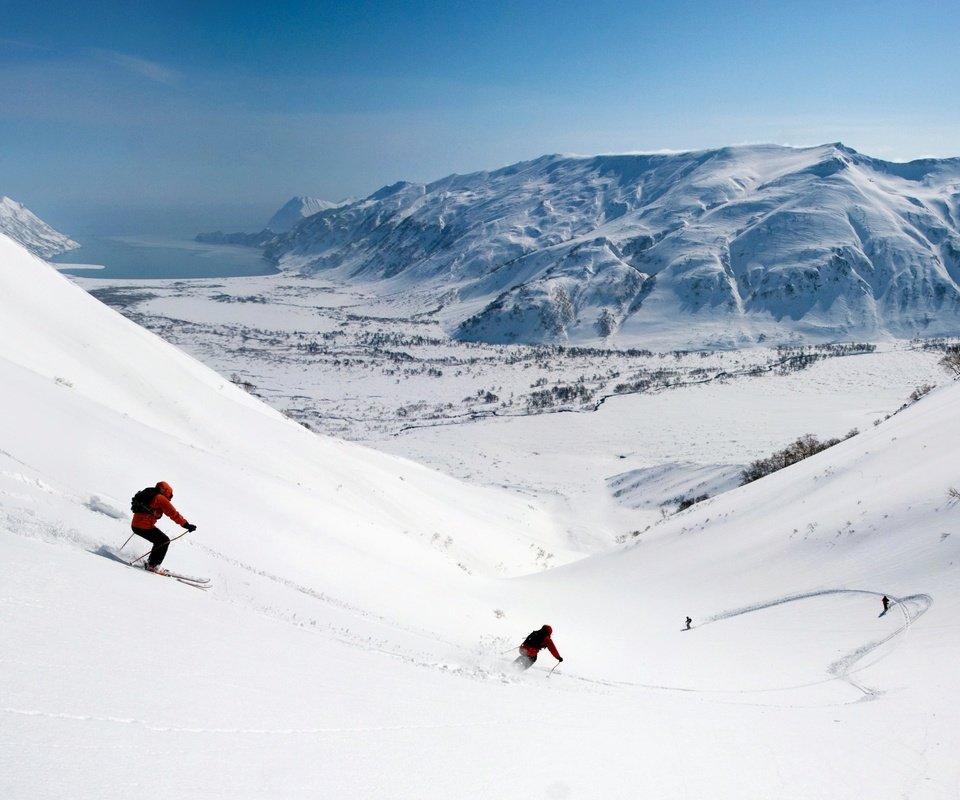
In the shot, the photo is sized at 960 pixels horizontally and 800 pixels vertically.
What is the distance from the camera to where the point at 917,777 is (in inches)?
313

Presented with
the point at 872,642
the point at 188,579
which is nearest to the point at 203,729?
the point at 188,579

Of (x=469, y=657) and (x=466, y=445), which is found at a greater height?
(x=469, y=657)

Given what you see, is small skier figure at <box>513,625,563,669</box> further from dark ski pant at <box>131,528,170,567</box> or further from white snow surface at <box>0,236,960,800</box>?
dark ski pant at <box>131,528,170,567</box>

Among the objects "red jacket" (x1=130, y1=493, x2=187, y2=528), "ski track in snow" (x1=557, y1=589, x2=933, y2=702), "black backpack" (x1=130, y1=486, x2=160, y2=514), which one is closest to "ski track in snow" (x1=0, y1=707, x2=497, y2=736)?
"red jacket" (x1=130, y1=493, x2=187, y2=528)

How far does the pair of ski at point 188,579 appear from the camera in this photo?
9.02 meters

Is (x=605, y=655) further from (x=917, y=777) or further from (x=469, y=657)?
(x=917, y=777)

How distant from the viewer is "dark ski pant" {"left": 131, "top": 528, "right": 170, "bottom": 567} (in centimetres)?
906

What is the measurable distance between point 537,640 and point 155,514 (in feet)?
22.7

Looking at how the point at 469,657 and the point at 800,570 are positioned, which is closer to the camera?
the point at 469,657

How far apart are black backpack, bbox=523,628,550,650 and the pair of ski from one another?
5706mm

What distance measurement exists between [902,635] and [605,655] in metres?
6.72

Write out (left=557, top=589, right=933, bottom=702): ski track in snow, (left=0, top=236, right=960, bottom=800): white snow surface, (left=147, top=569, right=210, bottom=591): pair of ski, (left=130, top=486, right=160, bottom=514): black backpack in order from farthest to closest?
(left=557, top=589, right=933, bottom=702): ski track in snow → (left=130, top=486, right=160, bottom=514): black backpack → (left=147, top=569, right=210, bottom=591): pair of ski → (left=0, top=236, right=960, bottom=800): white snow surface

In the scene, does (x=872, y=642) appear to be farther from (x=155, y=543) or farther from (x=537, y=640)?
(x=155, y=543)

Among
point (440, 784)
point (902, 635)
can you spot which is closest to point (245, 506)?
point (440, 784)
